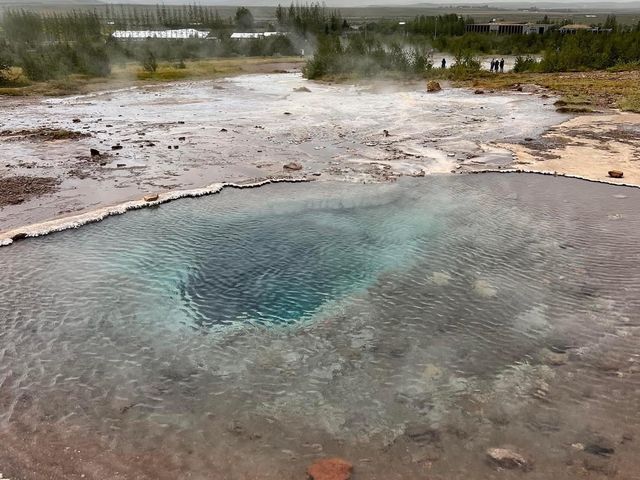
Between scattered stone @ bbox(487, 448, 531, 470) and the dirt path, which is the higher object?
the dirt path

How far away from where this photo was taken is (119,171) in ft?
36.7

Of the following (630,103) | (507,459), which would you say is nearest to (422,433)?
(507,459)

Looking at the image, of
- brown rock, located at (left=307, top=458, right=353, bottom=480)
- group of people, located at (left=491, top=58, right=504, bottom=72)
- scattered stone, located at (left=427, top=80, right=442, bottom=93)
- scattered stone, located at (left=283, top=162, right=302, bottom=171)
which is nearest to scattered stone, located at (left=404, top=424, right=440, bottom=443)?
brown rock, located at (left=307, top=458, right=353, bottom=480)

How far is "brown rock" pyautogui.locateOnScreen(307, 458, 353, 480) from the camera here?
382cm

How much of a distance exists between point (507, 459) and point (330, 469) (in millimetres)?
1404

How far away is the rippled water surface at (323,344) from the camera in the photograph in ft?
13.5

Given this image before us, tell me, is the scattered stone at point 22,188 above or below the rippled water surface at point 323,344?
above

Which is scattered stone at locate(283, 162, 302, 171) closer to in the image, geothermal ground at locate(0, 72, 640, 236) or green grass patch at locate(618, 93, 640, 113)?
geothermal ground at locate(0, 72, 640, 236)

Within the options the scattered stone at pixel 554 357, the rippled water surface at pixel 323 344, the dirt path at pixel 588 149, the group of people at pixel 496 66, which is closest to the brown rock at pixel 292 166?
the rippled water surface at pixel 323 344

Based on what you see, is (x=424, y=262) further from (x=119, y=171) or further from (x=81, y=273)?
(x=119, y=171)

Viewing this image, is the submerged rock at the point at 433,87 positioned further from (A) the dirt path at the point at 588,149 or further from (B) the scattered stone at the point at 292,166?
(B) the scattered stone at the point at 292,166

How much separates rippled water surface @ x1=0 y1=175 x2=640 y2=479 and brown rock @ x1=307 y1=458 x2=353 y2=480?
0.08 metres

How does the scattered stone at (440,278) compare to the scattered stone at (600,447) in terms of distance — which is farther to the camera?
the scattered stone at (440,278)

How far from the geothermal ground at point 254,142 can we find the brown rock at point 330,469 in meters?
6.95
